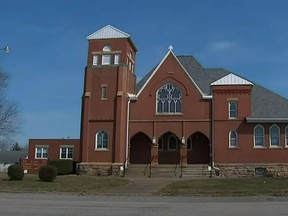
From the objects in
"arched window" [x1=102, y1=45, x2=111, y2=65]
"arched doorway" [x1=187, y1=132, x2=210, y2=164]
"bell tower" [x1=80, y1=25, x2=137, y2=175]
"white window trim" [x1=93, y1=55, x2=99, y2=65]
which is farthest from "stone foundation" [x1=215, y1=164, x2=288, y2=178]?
"white window trim" [x1=93, y1=55, x2=99, y2=65]

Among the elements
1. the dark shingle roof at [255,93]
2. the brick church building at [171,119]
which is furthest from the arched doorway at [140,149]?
the dark shingle roof at [255,93]

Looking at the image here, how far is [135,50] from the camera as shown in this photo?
49844mm

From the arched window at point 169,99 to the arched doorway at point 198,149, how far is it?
321 cm

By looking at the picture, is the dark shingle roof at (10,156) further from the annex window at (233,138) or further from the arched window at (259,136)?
the arched window at (259,136)

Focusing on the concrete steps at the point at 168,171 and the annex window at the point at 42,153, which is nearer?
the concrete steps at the point at 168,171

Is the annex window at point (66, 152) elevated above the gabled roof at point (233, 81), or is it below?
below

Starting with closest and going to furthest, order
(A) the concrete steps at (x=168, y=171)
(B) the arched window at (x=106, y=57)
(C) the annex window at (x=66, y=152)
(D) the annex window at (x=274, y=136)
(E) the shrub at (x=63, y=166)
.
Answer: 1. (A) the concrete steps at (x=168, y=171)
2. (D) the annex window at (x=274, y=136)
3. (E) the shrub at (x=63, y=166)
4. (B) the arched window at (x=106, y=57)
5. (C) the annex window at (x=66, y=152)

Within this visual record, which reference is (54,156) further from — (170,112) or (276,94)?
(276,94)

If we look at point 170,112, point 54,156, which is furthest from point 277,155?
point 54,156

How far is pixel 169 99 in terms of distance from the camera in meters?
45.6

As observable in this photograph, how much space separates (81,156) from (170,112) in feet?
30.6

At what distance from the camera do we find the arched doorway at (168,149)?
150 feet

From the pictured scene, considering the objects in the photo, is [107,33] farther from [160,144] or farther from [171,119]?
[160,144]

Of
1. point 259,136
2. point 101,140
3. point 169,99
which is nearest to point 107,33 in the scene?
point 169,99
